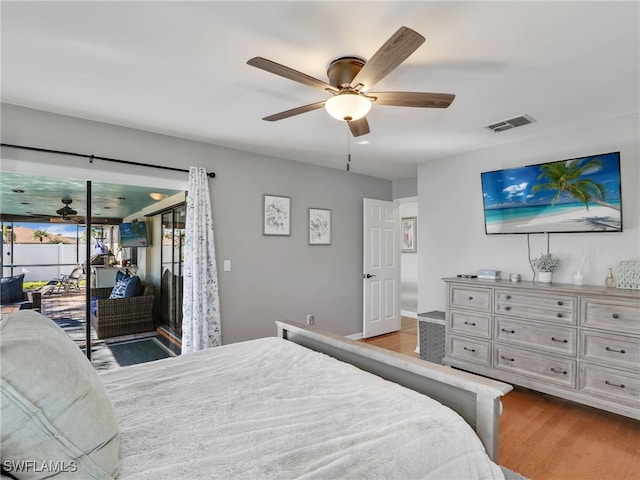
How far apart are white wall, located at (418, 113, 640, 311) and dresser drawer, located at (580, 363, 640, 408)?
85cm

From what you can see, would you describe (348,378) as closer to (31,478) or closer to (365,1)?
(31,478)

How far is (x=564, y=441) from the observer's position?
2418 mm

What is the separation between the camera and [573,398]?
107 inches

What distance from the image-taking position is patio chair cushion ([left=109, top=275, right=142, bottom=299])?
3975mm

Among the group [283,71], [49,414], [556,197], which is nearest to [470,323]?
[556,197]

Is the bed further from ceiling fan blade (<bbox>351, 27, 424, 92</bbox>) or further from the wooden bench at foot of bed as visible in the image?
ceiling fan blade (<bbox>351, 27, 424, 92</bbox>)

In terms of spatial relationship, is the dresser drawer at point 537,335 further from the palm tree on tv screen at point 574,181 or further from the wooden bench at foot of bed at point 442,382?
the wooden bench at foot of bed at point 442,382

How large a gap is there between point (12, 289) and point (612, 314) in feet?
15.9

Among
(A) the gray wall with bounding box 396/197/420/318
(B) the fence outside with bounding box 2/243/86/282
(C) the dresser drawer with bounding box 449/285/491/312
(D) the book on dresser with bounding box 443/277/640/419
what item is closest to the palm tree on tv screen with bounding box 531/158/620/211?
(D) the book on dresser with bounding box 443/277/640/419

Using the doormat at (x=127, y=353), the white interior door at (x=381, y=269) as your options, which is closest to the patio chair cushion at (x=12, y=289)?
the doormat at (x=127, y=353)

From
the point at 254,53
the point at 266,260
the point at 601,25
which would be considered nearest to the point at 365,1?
the point at 254,53

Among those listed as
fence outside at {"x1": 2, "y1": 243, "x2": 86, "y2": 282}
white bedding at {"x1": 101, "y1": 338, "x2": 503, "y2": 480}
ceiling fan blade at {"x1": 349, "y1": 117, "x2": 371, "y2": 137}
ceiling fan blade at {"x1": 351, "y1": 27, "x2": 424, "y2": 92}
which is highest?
ceiling fan blade at {"x1": 351, "y1": 27, "x2": 424, "y2": 92}

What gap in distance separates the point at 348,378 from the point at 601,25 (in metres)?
2.19

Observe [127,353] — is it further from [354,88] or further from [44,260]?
[354,88]
